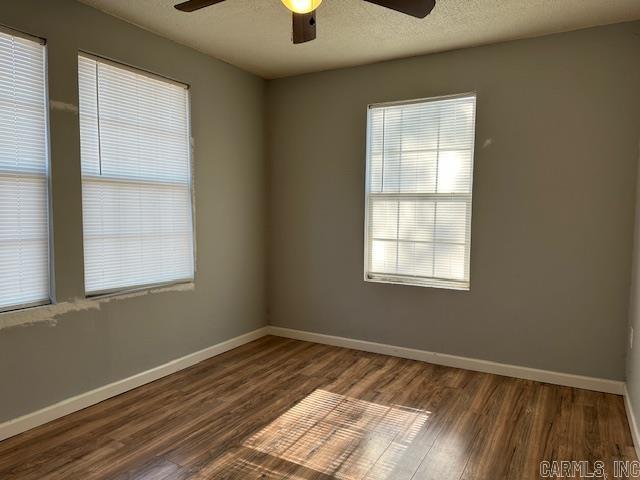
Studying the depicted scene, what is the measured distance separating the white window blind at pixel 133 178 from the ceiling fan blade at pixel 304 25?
5.08 feet

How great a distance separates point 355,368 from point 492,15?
277 cm

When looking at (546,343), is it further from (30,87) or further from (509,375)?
(30,87)

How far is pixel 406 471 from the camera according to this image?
2.19m

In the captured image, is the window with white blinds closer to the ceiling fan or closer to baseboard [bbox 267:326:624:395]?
baseboard [bbox 267:326:624:395]

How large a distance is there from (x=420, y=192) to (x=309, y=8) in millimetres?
2203

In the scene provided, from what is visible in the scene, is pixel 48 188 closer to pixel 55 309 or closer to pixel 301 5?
pixel 55 309

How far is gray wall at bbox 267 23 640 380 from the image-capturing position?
3051 millimetres

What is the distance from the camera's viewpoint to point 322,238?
4234mm

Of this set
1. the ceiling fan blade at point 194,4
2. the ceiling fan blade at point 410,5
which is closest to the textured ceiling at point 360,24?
the ceiling fan blade at point 194,4

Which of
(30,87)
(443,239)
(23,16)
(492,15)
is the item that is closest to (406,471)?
(443,239)

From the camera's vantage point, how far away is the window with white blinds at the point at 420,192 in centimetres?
357

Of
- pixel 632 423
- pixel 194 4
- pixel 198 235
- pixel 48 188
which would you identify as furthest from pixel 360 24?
pixel 632 423

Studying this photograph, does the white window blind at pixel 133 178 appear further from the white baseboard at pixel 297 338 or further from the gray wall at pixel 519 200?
the gray wall at pixel 519 200

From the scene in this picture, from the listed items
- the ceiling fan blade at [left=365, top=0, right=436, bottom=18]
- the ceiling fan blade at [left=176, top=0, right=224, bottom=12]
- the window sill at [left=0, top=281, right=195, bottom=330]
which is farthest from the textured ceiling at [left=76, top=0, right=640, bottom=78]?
the window sill at [left=0, top=281, right=195, bottom=330]
